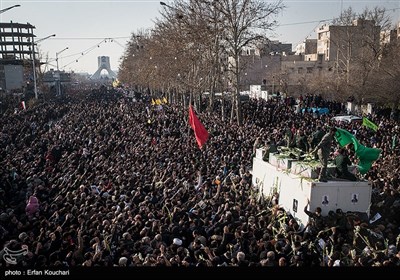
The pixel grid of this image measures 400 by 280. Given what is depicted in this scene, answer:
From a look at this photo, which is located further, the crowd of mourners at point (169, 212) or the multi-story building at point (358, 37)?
the multi-story building at point (358, 37)

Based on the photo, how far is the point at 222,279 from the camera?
2.31 m

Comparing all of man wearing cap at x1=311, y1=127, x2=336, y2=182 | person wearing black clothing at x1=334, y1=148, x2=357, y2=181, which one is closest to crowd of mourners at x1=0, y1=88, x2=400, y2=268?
man wearing cap at x1=311, y1=127, x2=336, y2=182

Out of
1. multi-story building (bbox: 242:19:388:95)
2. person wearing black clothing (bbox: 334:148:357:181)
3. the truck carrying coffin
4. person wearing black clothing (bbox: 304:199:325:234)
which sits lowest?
person wearing black clothing (bbox: 304:199:325:234)

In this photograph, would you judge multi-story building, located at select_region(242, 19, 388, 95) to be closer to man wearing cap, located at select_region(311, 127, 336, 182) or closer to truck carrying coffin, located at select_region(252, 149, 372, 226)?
truck carrying coffin, located at select_region(252, 149, 372, 226)

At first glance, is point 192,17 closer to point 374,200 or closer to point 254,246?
point 374,200

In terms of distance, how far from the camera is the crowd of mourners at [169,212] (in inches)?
277

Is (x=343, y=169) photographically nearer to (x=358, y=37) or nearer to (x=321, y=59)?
(x=358, y=37)

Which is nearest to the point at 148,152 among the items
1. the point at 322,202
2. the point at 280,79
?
the point at 322,202

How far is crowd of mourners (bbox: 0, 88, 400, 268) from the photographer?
7031 mm

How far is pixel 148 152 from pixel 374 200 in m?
9.49

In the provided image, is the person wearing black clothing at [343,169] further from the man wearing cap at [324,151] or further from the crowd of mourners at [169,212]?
the crowd of mourners at [169,212]

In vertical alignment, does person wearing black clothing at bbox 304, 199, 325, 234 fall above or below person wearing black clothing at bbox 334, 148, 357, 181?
below

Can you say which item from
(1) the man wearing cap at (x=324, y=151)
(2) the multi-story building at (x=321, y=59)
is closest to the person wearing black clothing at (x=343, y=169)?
(1) the man wearing cap at (x=324, y=151)

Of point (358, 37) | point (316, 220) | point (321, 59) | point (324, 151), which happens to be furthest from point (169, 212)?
point (321, 59)
